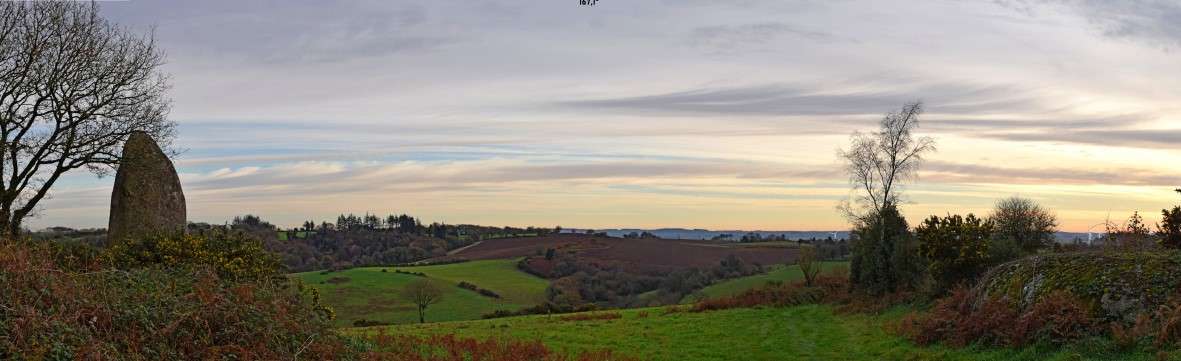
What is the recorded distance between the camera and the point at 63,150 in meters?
26.3

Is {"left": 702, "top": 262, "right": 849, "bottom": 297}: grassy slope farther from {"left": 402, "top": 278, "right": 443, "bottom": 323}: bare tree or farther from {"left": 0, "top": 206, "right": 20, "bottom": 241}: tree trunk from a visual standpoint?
{"left": 0, "top": 206, "right": 20, "bottom": 241}: tree trunk

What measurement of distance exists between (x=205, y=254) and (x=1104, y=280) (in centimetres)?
2326

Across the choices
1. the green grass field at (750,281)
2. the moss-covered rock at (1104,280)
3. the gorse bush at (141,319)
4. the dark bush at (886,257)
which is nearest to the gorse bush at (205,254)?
the gorse bush at (141,319)

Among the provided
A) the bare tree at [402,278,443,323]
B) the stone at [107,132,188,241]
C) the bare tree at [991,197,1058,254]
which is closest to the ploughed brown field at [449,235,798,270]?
the bare tree at [402,278,443,323]

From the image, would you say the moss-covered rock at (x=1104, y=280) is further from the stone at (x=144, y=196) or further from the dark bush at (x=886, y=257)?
the stone at (x=144, y=196)

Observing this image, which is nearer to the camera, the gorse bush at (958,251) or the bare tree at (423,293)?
the gorse bush at (958,251)

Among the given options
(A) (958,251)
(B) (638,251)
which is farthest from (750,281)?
(A) (958,251)

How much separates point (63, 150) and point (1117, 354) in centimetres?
3266

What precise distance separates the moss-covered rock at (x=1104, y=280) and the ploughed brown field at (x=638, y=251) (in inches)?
3013

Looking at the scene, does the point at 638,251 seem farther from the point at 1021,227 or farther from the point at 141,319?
the point at 141,319

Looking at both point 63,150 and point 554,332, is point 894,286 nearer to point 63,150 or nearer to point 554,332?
point 554,332

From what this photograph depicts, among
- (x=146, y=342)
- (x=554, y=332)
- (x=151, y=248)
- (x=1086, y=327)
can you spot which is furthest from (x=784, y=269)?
(x=146, y=342)

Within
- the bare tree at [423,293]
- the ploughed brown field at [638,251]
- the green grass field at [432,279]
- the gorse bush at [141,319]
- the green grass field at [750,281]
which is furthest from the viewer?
the ploughed brown field at [638,251]

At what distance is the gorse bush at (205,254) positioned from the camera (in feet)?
61.5
